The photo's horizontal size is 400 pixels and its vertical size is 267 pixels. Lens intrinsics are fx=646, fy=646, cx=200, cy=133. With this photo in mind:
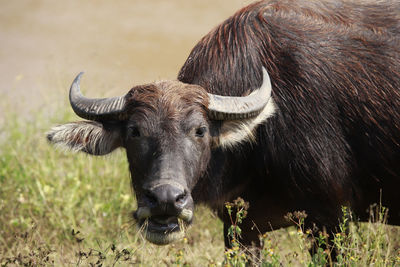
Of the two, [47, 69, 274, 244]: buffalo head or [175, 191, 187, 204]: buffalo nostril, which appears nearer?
[175, 191, 187, 204]: buffalo nostril

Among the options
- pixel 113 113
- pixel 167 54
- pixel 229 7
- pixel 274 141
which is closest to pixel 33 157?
pixel 113 113

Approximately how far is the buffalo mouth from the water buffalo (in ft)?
1.03

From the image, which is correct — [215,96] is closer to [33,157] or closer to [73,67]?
[33,157]

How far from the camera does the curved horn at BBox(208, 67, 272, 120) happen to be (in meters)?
5.00

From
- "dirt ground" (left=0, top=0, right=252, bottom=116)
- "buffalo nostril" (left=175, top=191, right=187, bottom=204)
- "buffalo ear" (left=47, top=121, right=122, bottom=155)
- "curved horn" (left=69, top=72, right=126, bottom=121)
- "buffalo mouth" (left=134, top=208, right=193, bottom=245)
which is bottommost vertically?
"dirt ground" (left=0, top=0, right=252, bottom=116)

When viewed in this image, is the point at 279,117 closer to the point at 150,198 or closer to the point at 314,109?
the point at 314,109

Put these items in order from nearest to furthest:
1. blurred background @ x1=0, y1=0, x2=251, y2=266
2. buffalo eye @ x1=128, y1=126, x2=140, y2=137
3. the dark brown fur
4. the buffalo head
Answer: the buffalo head → buffalo eye @ x1=128, y1=126, x2=140, y2=137 → the dark brown fur → blurred background @ x1=0, y1=0, x2=251, y2=266

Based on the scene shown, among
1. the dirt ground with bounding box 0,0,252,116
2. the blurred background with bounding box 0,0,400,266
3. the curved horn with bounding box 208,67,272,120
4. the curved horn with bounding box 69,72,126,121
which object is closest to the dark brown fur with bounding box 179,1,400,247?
the curved horn with bounding box 208,67,272,120

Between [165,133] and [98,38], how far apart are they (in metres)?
9.85

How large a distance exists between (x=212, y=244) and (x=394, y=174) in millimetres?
2221

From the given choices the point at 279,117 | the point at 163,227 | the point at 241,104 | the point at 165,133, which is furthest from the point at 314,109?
the point at 163,227

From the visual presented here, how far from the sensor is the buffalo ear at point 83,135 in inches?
207

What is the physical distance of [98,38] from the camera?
14258 mm

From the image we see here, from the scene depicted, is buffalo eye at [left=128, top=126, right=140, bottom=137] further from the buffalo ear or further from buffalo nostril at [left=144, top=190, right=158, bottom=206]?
buffalo nostril at [left=144, top=190, right=158, bottom=206]
